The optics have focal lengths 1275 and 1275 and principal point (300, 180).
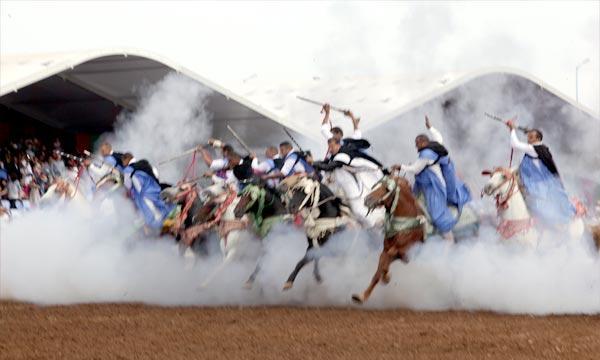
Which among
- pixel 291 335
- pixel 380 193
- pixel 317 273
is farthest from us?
pixel 317 273

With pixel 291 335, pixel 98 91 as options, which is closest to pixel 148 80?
pixel 98 91

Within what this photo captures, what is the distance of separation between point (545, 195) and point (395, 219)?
2.05 m

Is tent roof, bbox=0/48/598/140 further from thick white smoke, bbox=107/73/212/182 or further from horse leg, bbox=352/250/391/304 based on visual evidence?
horse leg, bbox=352/250/391/304

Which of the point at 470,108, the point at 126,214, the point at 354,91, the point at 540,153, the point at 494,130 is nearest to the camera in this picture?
the point at 540,153

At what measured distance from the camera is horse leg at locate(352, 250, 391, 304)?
44.0 feet

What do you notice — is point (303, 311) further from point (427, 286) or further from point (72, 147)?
point (72, 147)

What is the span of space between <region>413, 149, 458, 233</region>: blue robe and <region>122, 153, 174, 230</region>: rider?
4114 mm

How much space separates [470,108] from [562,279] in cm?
1399

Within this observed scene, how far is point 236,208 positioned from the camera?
48.9ft

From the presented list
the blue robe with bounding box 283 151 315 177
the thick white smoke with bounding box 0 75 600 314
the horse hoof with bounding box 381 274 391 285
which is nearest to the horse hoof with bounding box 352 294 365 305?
the horse hoof with bounding box 381 274 391 285

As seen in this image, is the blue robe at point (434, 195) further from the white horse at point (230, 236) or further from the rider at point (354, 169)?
the white horse at point (230, 236)

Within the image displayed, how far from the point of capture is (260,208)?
15.1m

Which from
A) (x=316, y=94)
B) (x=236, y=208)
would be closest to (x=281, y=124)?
(x=316, y=94)

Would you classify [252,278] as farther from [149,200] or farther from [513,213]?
[513,213]
